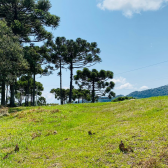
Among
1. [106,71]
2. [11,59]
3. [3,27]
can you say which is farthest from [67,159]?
[106,71]

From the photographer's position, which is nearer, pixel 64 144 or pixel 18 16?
pixel 64 144

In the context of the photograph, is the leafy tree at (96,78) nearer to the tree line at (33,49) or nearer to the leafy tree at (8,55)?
the tree line at (33,49)

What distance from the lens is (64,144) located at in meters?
9.90

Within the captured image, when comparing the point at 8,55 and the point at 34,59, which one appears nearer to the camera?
the point at 8,55

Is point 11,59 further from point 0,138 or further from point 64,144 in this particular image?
point 64,144

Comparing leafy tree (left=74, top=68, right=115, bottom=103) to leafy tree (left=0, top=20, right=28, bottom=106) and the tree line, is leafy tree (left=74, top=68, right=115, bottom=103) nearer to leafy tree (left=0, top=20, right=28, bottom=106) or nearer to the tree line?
the tree line

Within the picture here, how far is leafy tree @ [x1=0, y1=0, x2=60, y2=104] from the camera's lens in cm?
2831

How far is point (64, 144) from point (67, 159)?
240 centimetres

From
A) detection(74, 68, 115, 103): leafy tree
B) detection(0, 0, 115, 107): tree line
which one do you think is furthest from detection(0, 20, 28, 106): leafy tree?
detection(74, 68, 115, 103): leafy tree

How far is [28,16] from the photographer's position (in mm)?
30438

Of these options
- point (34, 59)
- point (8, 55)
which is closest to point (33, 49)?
point (34, 59)

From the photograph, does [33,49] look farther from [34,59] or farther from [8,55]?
[8,55]

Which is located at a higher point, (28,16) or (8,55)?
(28,16)

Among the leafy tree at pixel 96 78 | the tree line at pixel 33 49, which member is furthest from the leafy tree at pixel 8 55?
the leafy tree at pixel 96 78
